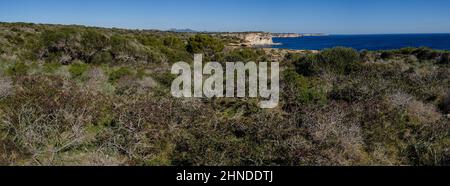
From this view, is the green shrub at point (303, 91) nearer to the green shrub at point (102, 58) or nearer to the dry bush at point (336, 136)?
the dry bush at point (336, 136)

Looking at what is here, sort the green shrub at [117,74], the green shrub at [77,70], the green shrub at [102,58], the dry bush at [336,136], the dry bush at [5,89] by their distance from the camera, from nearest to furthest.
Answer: the dry bush at [336,136] → the dry bush at [5,89] → the green shrub at [117,74] → the green shrub at [77,70] → the green shrub at [102,58]

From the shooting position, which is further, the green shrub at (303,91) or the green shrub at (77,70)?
the green shrub at (77,70)

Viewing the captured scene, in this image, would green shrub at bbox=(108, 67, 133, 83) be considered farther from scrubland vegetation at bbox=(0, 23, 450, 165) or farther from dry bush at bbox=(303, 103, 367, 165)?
dry bush at bbox=(303, 103, 367, 165)

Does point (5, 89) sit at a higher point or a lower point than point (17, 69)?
lower

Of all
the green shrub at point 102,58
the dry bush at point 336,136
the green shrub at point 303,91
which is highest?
the green shrub at point 102,58

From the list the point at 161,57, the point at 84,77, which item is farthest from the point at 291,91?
the point at 161,57

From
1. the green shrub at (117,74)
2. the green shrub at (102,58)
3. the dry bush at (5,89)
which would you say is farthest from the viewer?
the green shrub at (102,58)

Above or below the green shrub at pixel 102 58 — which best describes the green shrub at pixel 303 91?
below

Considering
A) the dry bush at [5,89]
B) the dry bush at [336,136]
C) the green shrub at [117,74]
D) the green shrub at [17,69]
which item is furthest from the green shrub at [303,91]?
the green shrub at [17,69]

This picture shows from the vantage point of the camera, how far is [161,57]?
2003 centimetres

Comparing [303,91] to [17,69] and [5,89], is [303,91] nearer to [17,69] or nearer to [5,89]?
[5,89]

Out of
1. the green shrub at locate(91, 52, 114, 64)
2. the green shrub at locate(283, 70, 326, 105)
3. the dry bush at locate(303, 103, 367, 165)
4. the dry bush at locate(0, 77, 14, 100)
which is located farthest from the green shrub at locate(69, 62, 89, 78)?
the dry bush at locate(303, 103, 367, 165)

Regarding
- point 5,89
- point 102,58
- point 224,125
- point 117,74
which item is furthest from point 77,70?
point 224,125
